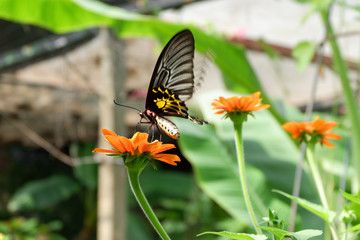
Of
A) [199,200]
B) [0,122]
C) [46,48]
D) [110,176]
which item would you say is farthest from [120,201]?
[0,122]

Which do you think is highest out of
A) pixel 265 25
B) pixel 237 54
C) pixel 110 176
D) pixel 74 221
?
pixel 265 25

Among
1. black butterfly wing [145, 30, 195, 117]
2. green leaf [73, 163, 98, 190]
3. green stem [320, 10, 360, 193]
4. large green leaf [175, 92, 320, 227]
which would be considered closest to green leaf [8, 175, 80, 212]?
green leaf [73, 163, 98, 190]

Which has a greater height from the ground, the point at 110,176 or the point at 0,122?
the point at 0,122

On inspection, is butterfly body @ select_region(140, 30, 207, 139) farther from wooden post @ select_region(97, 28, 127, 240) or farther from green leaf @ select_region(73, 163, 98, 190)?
green leaf @ select_region(73, 163, 98, 190)

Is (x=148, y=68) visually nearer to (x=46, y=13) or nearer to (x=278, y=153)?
(x=46, y=13)

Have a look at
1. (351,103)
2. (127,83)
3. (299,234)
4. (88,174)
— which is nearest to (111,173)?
(351,103)

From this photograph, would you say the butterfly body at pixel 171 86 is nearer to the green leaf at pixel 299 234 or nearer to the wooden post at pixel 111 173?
the green leaf at pixel 299 234
